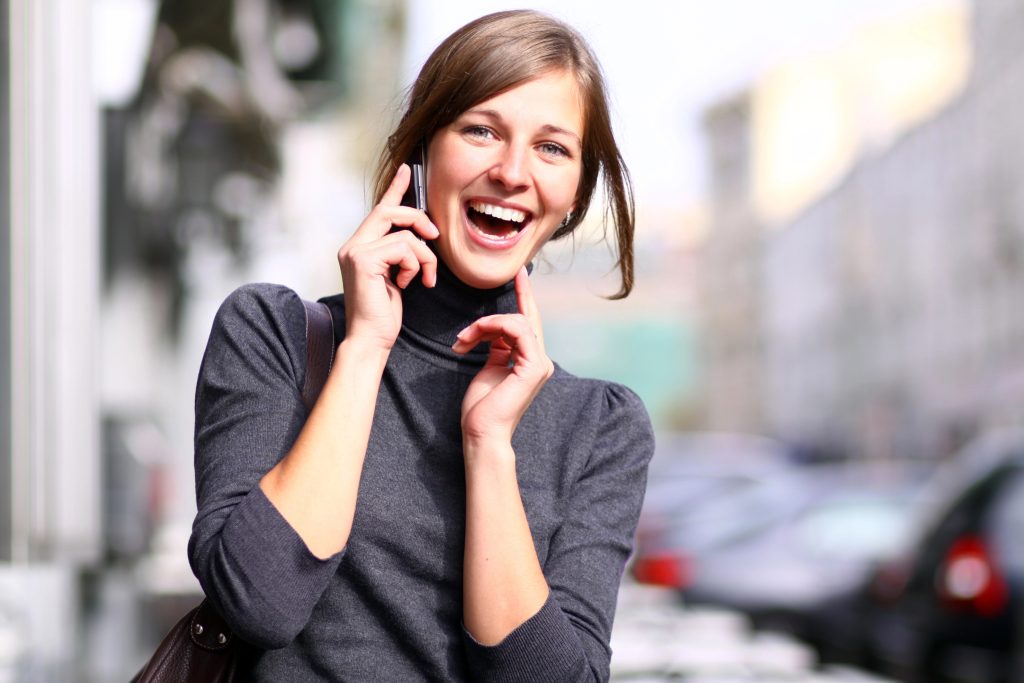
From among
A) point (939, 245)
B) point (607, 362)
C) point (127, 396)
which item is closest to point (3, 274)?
point (127, 396)

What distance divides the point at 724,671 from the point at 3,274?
2.77 m

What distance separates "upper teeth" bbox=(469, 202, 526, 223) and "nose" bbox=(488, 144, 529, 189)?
3 cm

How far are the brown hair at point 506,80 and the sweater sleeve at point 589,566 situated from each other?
0.30 m

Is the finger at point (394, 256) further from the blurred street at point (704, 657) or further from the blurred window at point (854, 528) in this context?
the blurred window at point (854, 528)

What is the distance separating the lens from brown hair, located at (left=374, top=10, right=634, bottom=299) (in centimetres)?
192

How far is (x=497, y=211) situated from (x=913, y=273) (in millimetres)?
46791

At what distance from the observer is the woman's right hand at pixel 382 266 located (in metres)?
1.84

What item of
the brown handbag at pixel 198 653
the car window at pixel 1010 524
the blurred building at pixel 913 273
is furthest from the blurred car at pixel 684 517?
the blurred building at pixel 913 273

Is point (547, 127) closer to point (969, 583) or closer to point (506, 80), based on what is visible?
point (506, 80)

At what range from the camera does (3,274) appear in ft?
16.5

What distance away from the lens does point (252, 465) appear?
1799 millimetres

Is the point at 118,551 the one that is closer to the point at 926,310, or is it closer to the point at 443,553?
the point at 443,553

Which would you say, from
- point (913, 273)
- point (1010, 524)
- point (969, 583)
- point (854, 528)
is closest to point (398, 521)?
point (969, 583)

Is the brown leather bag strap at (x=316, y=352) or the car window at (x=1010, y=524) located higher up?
the brown leather bag strap at (x=316, y=352)
